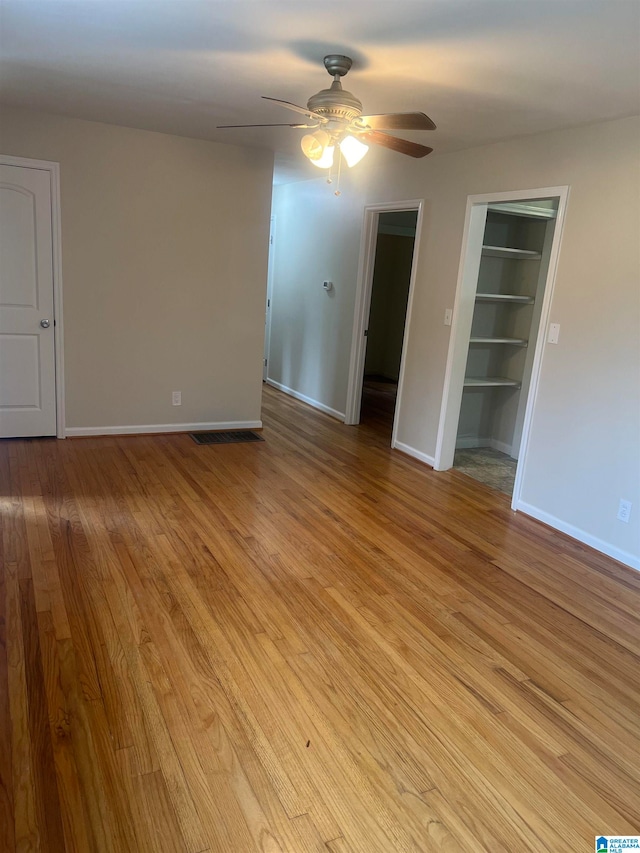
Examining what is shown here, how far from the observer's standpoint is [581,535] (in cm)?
367

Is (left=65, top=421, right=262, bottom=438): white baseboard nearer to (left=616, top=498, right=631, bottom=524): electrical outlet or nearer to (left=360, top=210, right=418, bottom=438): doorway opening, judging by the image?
(left=616, top=498, right=631, bottom=524): electrical outlet

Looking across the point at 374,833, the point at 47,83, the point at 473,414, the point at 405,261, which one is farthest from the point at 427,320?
the point at 405,261

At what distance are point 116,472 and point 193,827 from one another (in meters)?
2.95

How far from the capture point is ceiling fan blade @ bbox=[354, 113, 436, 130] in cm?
259

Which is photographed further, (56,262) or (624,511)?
(56,262)

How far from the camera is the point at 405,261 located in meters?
9.36

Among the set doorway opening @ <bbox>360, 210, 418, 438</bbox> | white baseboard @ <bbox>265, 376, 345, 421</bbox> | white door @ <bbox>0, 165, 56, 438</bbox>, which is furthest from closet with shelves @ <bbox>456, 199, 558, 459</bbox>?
white door @ <bbox>0, 165, 56, 438</bbox>

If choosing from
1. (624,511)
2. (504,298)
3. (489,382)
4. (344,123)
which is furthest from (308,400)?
(344,123)

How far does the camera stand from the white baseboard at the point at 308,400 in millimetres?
6281

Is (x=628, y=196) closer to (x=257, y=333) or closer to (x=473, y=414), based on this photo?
(x=473, y=414)

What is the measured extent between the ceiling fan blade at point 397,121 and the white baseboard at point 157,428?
10.7ft

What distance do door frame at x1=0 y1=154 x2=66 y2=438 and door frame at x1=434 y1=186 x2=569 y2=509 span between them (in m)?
3.08

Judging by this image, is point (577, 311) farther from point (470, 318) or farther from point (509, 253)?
point (509, 253)

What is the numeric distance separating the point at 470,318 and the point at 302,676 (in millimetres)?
3198
